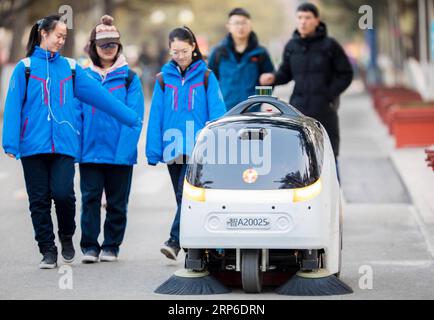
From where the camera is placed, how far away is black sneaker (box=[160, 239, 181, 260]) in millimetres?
10391

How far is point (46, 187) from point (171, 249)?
108cm

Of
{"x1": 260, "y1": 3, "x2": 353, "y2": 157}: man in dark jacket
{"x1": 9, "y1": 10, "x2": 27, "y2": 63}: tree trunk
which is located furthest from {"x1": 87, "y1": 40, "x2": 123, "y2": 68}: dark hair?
{"x1": 9, "y1": 10, "x2": 27, "y2": 63}: tree trunk

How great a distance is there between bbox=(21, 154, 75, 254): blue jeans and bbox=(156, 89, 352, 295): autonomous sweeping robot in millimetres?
1468

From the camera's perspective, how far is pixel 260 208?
8.62 meters

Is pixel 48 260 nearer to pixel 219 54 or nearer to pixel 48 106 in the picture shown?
pixel 48 106

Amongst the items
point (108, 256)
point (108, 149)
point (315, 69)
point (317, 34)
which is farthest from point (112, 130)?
point (317, 34)

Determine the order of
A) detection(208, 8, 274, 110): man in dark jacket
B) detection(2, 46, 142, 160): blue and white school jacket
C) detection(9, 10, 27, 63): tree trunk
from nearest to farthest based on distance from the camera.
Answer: detection(2, 46, 142, 160): blue and white school jacket
detection(208, 8, 274, 110): man in dark jacket
detection(9, 10, 27, 63): tree trunk

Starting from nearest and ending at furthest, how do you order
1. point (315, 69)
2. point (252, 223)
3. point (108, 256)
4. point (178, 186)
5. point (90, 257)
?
point (252, 223) < point (178, 186) < point (90, 257) < point (108, 256) < point (315, 69)

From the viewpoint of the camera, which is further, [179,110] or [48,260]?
[179,110]

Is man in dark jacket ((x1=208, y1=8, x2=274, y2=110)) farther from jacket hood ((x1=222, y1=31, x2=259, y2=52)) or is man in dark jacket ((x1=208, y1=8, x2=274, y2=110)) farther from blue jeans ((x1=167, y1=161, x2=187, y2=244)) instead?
blue jeans ((x1=167, y1=161, x2=187, y2=244))

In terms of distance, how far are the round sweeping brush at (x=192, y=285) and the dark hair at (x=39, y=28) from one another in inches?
88.4

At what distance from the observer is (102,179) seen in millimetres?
10766

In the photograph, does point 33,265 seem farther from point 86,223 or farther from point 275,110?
point 275,110

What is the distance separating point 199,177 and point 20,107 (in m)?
1.80
